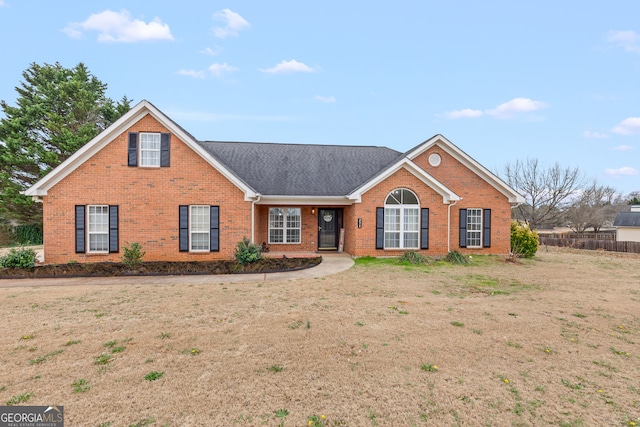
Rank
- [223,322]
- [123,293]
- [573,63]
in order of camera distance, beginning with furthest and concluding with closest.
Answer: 1. [573,63]
2. [123,293]
3. [223,322]

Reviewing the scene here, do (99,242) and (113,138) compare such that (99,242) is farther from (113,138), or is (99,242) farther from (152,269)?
(113,138)

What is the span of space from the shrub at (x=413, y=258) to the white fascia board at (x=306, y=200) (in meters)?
3.44

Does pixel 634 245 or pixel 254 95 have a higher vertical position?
pixel 254 95

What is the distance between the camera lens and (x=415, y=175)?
13.6 m

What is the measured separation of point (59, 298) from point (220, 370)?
6.22m

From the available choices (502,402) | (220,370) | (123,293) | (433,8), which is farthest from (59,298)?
(433,8)

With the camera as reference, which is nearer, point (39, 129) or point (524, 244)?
point (524, 244)

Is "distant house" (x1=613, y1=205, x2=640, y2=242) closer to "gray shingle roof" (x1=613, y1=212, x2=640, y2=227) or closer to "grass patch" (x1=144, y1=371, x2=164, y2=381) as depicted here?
"gray shingle roof" (x1=613, y1=212, x2=640, y2=227)

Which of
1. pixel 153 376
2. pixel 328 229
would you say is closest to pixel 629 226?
pixel 328 229

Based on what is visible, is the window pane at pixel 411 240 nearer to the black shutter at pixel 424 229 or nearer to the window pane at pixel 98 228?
the black shutter at pixel 424 229

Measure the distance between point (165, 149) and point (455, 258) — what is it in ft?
43.2

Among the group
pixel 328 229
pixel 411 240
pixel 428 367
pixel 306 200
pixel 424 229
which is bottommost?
pixel 428 367

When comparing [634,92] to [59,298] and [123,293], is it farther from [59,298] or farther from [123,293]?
[59,298]

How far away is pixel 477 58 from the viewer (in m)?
18.2
